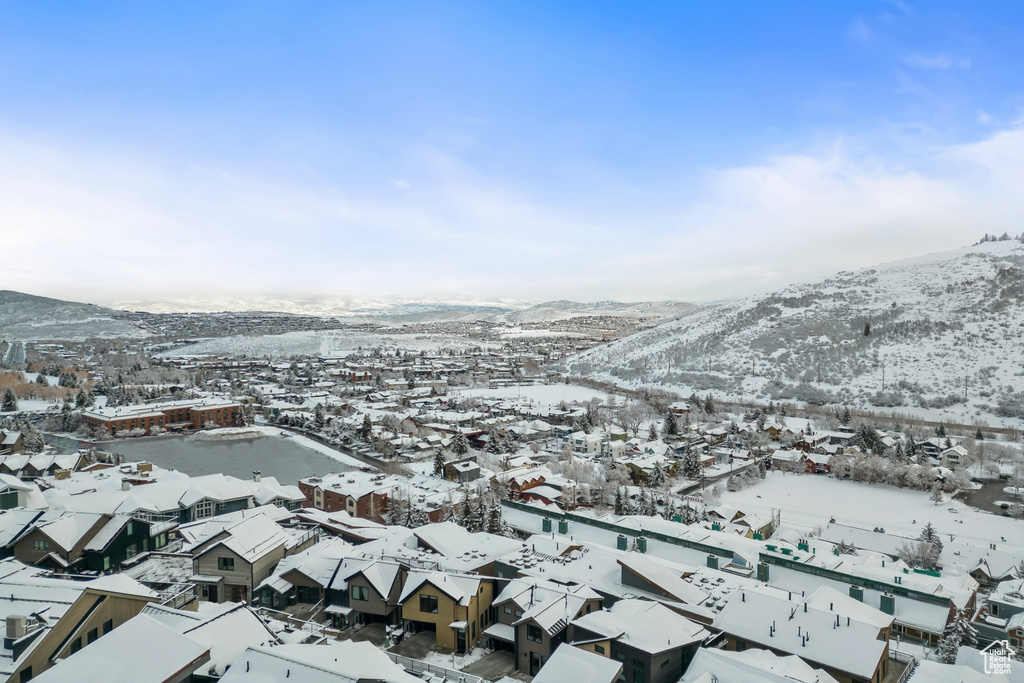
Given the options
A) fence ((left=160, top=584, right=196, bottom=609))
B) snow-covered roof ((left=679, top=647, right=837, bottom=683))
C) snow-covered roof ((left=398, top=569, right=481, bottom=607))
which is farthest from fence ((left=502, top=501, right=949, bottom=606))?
fence ((left=160, top=584, right=196, bottom=609))

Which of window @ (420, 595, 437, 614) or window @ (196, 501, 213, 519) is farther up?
window @ (420, 595, 437, 614)

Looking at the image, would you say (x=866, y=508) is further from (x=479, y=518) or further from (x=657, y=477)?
(x=479, y=518)

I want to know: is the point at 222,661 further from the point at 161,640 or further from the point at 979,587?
the point at 979,587

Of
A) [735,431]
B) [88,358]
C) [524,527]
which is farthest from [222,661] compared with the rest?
[88,358]

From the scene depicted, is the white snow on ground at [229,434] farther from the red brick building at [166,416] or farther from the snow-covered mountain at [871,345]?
the snow-covered mountain at [871,345]

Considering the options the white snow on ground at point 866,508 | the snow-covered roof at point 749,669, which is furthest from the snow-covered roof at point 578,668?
the white snow on ground at point 866,508

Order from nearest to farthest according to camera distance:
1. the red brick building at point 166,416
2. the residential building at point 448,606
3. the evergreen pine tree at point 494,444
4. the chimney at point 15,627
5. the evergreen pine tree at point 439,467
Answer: the chimney at point 15,627 < the residential building at point 448,606 < the evergreen pine tree at point 439,467 < the evergreen pine tree at point 494,444 < the red brick building at point 166,416

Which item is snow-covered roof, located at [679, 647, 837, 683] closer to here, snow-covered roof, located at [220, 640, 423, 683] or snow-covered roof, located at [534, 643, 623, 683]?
snow-covered roof, located at [534, 643, 623, 683]
